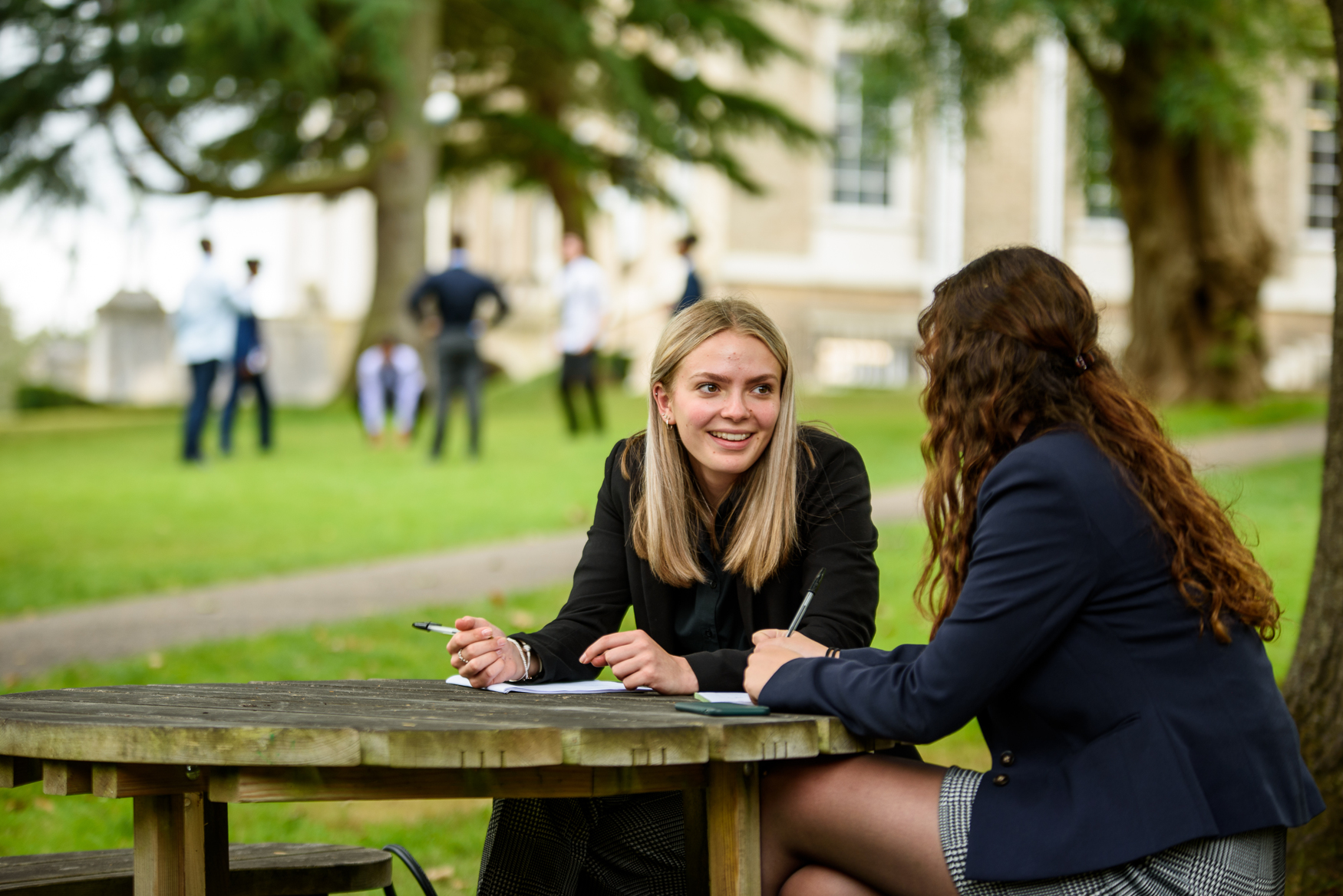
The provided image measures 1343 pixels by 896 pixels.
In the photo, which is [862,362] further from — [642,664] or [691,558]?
[642,664]

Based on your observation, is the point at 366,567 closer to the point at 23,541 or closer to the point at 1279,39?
the point at 23,541

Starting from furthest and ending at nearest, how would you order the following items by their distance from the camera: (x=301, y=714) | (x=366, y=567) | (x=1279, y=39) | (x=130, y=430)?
1. (x=130, y=430)
2. (x=1279, y=39)
3. (x=366, y=567)
4. (x=301, y=714)

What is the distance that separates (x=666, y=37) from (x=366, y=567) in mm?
12909

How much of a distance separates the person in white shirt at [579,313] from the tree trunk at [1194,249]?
726cm

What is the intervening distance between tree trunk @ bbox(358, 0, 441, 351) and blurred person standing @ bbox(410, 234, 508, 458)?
5.48m

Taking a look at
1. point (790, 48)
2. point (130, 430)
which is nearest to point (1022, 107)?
point (790, 48)

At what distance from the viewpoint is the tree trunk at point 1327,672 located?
11.1ft

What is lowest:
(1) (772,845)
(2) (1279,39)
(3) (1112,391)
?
(1) (772,845)

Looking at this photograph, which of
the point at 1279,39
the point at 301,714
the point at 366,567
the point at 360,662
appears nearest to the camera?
the point at 301,714

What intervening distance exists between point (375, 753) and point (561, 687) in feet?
2.73

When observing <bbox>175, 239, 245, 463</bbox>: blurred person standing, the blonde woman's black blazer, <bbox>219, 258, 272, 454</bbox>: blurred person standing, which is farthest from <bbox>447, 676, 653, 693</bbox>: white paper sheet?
<bbox>219, 258, 272, 454</bbox>: blurred person standing

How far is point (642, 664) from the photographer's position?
8.25ft

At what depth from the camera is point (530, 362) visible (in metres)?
37.4

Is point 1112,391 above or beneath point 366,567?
above
